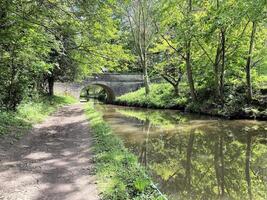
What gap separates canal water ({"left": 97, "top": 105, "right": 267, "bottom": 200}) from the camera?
6.36 m

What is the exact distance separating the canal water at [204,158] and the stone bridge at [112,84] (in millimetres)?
23375

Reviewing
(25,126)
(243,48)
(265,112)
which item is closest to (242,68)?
(243,48)

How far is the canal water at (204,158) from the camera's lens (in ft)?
20.9

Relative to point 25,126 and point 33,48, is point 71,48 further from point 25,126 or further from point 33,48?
point 25,126

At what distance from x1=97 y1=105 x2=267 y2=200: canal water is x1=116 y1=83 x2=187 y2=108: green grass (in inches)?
384

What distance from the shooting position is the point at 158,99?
2744 centimetres

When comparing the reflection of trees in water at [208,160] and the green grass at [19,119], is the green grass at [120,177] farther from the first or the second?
the green grass at [19,119]

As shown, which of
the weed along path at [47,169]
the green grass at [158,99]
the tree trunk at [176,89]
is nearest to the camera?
the weed along path at [47,169]

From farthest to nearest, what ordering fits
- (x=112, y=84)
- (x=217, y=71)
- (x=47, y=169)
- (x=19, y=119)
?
(x=112, y=84) → (x=217, y=71) → (x=19, y=119) → (x=47, y=169)

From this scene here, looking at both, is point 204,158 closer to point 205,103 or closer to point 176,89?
point 205,103

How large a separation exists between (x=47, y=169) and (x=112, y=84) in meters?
32.0

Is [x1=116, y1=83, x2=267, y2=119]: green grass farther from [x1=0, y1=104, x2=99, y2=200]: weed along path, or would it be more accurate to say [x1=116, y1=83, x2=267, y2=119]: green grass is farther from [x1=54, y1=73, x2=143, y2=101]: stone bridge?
[x1=0, y1=104, x2=99, y2=200]: weed along path

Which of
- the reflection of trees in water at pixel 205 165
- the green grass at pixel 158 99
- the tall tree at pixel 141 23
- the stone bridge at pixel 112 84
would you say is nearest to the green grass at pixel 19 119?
the reflection of trees in water at pixel 205 165

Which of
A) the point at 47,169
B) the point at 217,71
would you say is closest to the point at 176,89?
the point at 217,71
